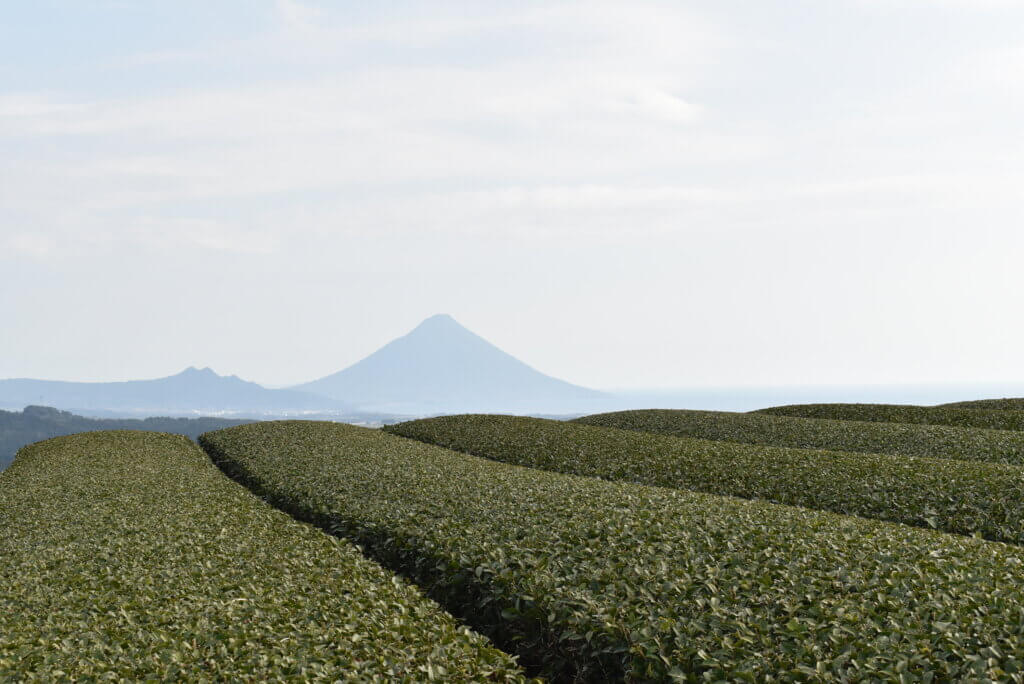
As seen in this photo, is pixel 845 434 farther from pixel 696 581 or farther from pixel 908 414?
pixel 696 581

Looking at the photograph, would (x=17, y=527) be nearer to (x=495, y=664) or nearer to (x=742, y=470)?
(x=495, y=664)

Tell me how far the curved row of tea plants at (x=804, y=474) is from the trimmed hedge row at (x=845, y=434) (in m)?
4.22

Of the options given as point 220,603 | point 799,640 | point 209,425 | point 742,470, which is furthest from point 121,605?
point 209,425

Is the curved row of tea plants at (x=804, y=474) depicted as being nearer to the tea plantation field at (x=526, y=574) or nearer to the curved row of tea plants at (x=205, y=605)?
the tea plantation field at (x=526, y=574)

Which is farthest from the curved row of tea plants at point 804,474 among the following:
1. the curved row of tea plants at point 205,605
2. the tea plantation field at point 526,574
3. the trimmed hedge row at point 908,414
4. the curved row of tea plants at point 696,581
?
the trimmed hedge row at point 908,414

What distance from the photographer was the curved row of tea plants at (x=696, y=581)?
325 inches

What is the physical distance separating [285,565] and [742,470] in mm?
13291

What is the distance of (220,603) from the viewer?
10.6 meters

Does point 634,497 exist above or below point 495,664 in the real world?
above

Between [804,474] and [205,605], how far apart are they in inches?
605

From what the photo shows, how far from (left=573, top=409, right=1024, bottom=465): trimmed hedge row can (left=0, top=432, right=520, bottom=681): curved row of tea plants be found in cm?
1913

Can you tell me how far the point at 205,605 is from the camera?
10.6 metres

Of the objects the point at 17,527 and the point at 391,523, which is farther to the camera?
the point at 17,527

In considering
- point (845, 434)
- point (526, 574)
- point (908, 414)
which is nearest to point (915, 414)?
point (908, 414)
